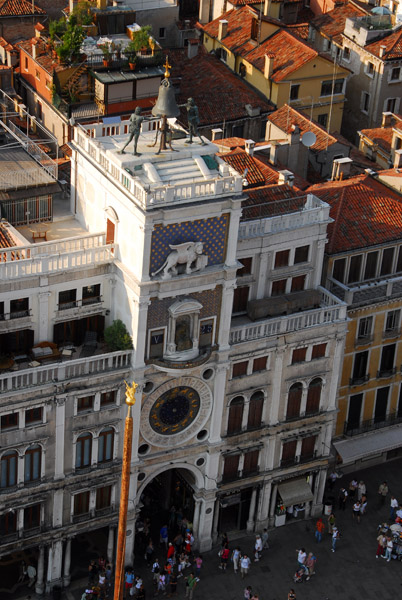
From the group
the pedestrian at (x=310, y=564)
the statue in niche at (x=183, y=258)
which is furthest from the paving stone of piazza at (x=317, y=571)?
the statue in niche at (x=183, y=258)

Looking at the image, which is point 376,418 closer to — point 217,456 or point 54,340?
point 217,456

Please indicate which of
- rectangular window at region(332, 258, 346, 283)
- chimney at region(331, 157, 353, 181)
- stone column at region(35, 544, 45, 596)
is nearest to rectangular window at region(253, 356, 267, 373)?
rectangular window at region(332, 258, 346, 283)

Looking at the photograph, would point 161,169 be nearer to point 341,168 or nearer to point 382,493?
point 341,168

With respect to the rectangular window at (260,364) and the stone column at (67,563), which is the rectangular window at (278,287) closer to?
the rectangular window at (260,364)

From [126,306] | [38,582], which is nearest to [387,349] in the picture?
[126,306]

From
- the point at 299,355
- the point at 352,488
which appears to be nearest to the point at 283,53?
the point at 299,355
